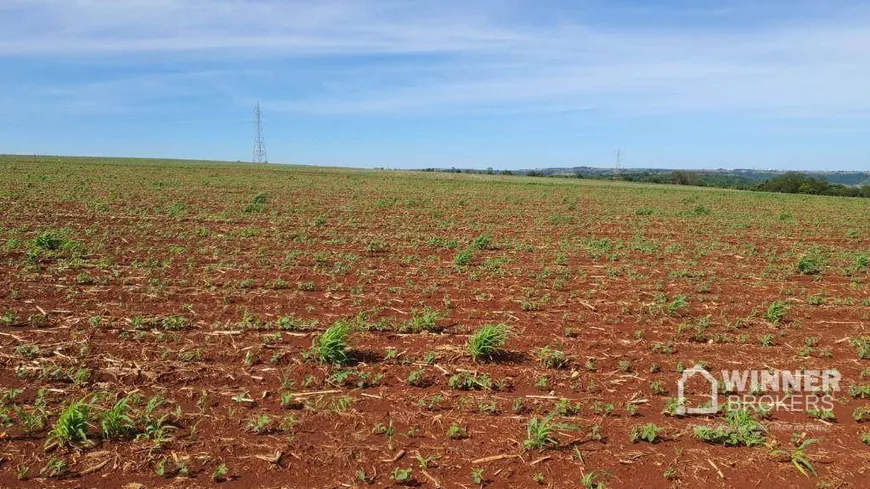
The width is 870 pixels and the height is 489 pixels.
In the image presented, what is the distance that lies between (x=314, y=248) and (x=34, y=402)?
26.1 ft

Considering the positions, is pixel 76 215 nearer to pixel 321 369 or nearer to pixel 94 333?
pixel 94 333

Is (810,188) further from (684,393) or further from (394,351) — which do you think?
(394,351)

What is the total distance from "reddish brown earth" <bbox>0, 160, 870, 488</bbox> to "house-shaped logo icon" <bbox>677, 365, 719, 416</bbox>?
0.13 metres

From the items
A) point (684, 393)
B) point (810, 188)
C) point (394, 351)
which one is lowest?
point (684, 393)

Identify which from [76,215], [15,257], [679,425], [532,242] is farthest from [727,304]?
[76,215]

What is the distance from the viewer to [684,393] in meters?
5.68

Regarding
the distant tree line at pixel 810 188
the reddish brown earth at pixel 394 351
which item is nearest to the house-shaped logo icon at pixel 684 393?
the reddish brown earth at pixel 394 351

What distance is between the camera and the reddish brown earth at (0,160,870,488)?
4.40m

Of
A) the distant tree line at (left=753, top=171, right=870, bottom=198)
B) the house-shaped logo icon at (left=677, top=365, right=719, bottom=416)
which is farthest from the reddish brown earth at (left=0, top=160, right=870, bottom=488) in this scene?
the distant tree line at (left=753, top=171, right=870, bottom=198)

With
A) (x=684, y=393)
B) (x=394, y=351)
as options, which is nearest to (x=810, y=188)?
(x=684, y=393)

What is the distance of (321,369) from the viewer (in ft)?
19.5

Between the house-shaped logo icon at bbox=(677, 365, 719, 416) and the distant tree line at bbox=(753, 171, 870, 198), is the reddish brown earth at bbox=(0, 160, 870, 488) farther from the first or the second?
the distant tree line at bbox=(753, 171, 870, 198)

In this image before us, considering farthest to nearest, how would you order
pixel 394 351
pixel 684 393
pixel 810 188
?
pixel 810 188 → pixel 394 351 → pixel 684 393

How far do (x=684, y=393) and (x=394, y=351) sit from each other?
311cm
